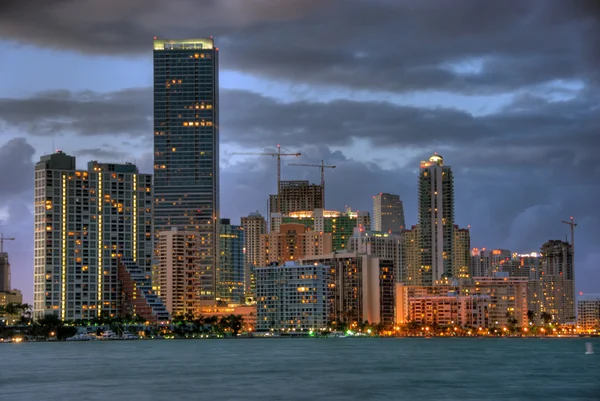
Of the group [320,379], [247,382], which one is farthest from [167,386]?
[320,379]

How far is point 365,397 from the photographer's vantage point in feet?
381

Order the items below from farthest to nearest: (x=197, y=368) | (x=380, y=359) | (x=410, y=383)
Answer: (x=380, y=359)
(x=197, y=368)
(x=410, y=383)

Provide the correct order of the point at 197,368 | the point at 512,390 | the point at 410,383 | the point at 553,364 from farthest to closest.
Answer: the point at 553,364 < the point at 197,368 < the point at 410,383 < the point at 512,390

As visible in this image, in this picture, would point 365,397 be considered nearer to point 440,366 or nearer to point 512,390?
point 512,390

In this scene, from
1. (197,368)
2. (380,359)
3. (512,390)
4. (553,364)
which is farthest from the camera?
(380,359)

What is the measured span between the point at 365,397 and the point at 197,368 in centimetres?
5287

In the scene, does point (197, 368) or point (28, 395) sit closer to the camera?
point (28, 395)

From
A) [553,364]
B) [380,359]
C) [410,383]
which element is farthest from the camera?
[380,359]

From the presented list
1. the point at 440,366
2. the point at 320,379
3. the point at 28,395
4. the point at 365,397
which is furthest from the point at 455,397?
the point at 440,366

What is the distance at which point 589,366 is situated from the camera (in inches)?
6870

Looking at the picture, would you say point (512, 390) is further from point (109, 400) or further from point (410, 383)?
point (109, 400)

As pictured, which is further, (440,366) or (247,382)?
(440,366)

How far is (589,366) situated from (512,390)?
5414 centimetres

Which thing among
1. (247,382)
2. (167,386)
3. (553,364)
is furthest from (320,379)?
(553,364)
